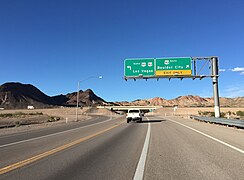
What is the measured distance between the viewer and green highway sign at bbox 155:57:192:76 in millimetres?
36656

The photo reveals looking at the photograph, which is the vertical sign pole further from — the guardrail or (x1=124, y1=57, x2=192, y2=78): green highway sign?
(x1=124, y1=57, x2=192, y2=78): green highway sign

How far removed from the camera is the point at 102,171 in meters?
7.42

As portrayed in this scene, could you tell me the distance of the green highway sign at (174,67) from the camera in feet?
120

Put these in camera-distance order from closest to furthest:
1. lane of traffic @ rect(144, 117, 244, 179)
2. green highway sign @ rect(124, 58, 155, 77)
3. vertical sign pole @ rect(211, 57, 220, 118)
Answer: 1. lane of traffic @ rect(144, 117, 244, 179)
2. vertical sign pole @ rect(211, 57, 220, 118)
3. green highway sign @ rect(124, 58, 155, 77)

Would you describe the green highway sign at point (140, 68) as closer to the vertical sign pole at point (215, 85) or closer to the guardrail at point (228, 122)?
the vertical sign pole at point (215, 85)

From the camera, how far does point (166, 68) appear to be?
37031 mm

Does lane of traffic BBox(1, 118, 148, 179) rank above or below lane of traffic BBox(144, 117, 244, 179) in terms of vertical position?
below

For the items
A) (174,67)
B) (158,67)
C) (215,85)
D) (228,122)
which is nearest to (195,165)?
(228,122)

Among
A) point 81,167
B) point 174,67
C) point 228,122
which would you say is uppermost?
point 174,67

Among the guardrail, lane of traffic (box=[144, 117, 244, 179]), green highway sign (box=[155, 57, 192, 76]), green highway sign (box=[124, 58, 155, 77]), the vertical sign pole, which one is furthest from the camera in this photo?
green highway sign (box=[124, 58, 155, 77])

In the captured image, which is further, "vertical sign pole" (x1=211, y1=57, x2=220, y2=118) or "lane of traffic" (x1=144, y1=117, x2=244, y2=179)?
"vertical sign pole" (x1=211, y1=57, x2=220, y2=118)

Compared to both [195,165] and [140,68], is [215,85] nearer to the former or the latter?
[140,68]

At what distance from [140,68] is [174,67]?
4570mm

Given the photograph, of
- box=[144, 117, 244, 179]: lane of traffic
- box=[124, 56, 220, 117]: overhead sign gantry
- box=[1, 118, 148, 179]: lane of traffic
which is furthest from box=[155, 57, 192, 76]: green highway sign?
box=[1, 118, 148, 179]: lane of traffic
